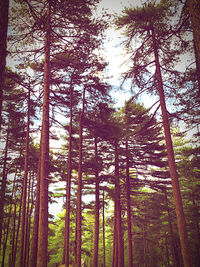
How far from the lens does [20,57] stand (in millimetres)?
6453

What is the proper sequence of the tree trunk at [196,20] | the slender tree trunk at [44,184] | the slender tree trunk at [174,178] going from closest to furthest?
the tree trunk at [196,20] < the slender tree trunk at [44,184] < the slender tree trunk at [174,178]

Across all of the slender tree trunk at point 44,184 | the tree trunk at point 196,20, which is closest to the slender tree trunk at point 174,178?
the tree trunk at point 196,20

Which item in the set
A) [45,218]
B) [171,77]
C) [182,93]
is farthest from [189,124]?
[45,218]

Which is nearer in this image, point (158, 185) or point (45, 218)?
point (45, 218)

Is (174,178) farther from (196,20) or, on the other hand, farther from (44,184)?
(196,20)

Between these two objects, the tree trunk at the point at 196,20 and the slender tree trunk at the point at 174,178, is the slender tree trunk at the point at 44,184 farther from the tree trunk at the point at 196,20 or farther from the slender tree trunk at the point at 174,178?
the slender tree trunk at the point at 174,178

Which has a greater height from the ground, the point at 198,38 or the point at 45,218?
the point at 198,38

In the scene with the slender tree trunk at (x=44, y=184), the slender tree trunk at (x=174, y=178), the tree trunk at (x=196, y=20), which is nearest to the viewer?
the tree trunk at (x=196, y=20)

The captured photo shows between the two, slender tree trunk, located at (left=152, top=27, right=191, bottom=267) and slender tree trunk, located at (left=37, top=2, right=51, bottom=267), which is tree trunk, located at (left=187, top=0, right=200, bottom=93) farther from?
slender tree trunk, located at (left=37, top=2, right=51, bottom=267)

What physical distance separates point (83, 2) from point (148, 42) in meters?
3.84

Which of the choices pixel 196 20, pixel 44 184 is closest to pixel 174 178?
pixel 44 184

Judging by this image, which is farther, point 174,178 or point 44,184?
point 174,178

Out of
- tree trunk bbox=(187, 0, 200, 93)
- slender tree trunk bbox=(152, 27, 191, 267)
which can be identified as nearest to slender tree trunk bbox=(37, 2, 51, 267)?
tree trunk bbox=(187, 0, 200, 93)

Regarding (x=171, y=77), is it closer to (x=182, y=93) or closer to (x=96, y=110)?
(x=182, y=93)
